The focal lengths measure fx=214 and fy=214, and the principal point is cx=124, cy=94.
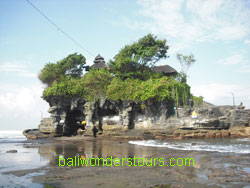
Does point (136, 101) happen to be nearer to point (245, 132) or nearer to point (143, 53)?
point (143, 53)

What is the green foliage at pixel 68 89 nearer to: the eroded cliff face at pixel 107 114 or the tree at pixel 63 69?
the eroded cliff face at pixel 107 114

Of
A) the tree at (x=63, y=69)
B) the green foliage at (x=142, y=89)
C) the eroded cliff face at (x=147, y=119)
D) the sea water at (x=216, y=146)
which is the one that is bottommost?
the sea water at (x=216, y=146)

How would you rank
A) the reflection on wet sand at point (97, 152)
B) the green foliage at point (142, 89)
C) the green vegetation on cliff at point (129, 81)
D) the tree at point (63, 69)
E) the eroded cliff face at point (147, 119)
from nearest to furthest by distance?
the reflection on wet sand at point (97, 152) < the eroded cliff face at point (147, 119) < the green foliage at point (142, 89) < the green vegetation on cliff at point (129, 81) < the tree at point (63, 69)

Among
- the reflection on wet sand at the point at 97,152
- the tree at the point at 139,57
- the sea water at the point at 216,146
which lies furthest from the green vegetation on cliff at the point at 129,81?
the reflection on wet sand at the point at 97,152

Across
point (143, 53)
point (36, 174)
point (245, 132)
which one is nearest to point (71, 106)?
point (143, 53)

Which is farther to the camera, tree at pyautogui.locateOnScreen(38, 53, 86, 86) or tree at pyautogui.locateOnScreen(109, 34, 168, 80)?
tree at pyautogui.locateOnScreen(38, 53, 86, 86)

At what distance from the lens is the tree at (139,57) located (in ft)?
102

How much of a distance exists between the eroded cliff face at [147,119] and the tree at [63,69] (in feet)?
12.4

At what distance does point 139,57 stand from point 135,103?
6.69 m

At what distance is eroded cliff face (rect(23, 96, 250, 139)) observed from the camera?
995 inches

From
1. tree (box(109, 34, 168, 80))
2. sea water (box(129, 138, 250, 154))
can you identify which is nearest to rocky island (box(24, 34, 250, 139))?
tree (box(109, 34, 168, 80))

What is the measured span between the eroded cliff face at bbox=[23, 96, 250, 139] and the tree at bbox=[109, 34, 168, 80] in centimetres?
452

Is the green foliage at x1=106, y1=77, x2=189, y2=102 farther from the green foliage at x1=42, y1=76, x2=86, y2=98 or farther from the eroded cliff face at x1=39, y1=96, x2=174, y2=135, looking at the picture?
the green foliage at x1=42, y1=76, x2=86, y2=98

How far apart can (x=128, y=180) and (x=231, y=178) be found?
3.14 metres
